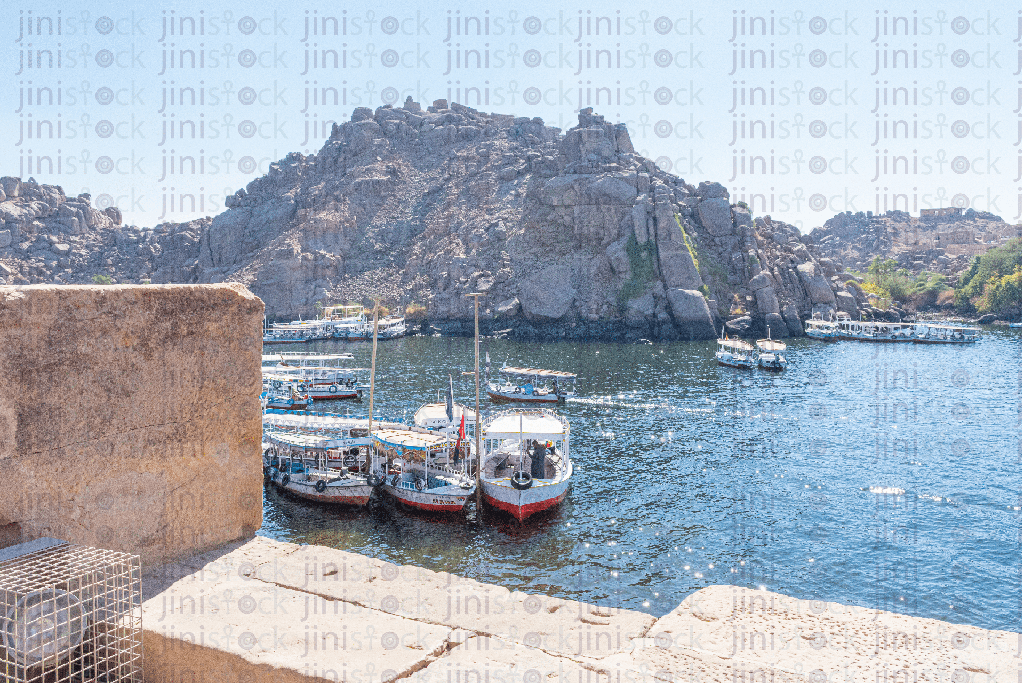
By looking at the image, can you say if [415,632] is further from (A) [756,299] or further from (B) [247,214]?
(B) [247,214]

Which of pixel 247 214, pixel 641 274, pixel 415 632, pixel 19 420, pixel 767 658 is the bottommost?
pixel 767 658

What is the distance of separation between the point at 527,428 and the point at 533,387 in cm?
2205

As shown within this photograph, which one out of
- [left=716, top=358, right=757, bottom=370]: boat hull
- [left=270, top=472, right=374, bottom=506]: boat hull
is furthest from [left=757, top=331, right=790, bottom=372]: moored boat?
[left=270, top=472, right=374, bottom=506]: boat hull

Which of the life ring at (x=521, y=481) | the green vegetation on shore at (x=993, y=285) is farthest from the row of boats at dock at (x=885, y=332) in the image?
the life ring at (x=521, y=481)

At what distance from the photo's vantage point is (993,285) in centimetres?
11969

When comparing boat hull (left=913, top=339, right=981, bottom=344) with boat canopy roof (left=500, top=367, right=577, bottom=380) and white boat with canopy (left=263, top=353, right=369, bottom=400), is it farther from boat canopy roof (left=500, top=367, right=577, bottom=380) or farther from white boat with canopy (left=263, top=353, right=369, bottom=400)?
white boat with canopy (left=263, top=353, right=369, bottom=400)

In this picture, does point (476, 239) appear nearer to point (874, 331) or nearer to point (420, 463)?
point (874, 331)

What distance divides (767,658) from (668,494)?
22439mm

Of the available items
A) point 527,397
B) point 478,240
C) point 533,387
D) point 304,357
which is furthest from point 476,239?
point 527,397

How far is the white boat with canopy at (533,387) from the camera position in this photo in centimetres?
4850

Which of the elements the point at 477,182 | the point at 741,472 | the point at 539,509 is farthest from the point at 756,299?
the point at 539,509

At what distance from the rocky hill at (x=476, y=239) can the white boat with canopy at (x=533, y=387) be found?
3721 centimetres

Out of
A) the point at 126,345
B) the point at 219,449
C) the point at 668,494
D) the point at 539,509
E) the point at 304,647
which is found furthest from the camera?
the point at 668,494

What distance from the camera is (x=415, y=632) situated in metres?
4.53
